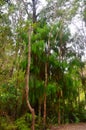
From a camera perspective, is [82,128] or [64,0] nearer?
[82,128]

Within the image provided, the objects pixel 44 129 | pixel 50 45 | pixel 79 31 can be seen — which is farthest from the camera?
pixel 79 31

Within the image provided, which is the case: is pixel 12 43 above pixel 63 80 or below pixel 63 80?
above

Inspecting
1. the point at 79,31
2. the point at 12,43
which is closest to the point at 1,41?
the point at 12,43

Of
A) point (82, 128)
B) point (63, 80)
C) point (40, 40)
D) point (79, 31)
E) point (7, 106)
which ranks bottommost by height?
point (82, 128)

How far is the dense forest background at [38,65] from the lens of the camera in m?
12.4

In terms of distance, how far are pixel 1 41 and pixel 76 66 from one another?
577 centimetres

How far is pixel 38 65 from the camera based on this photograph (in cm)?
1412

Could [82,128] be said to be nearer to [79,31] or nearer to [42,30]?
[42,30]

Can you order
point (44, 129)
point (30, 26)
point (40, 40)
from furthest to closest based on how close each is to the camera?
point (40, 40)
point (44, 129)
point (30, 26)

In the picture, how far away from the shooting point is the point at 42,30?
45.2 feet

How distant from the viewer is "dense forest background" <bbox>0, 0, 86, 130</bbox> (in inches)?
488

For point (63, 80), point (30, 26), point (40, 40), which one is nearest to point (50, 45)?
point (40, 40)

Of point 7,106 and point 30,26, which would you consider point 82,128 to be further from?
point 30,26

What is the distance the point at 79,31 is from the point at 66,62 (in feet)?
14.7
